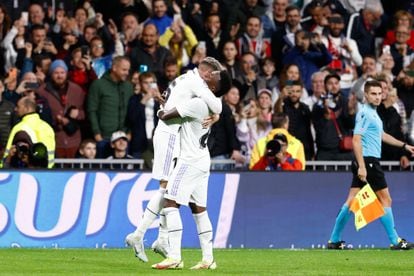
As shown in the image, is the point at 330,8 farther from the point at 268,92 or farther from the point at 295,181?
the point at 295,181

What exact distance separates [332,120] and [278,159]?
2.13 metres

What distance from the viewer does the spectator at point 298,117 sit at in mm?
23406

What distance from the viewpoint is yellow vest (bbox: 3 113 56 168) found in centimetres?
2117

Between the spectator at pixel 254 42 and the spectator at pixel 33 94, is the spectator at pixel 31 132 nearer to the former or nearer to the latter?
the spectator at pixel 33 94

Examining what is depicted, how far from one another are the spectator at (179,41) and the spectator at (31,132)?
439 centimetres

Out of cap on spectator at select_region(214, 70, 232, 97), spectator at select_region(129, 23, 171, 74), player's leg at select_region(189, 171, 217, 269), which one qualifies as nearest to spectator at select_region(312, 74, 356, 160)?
spectator at select_region(129, 23, 171, 74)

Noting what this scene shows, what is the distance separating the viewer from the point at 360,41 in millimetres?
26656

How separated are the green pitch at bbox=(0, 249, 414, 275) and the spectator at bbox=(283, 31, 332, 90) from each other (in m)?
5.84

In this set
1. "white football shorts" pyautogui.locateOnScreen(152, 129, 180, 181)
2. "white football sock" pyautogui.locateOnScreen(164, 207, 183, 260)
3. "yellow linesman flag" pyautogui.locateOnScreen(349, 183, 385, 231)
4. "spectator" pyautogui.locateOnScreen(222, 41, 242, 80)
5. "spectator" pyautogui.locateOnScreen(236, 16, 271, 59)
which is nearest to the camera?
"white football sock" pyautogui.locateOnScreen(164, 207, 183, 260)

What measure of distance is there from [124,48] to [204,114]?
9.82 meters

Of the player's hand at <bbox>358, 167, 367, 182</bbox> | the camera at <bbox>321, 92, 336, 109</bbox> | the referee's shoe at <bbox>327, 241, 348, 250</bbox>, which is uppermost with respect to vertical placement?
the camera at <bbox>321, 92, 336, 109</bbox>

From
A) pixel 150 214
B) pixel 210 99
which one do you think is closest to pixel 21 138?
pixel 150 214

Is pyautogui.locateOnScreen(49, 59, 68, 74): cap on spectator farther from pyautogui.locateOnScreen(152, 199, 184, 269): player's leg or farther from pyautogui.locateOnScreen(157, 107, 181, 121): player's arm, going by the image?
pyautogui.locateOnScreen(152, 199, 184, 269): player's leg

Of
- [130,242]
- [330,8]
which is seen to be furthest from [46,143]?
[330,8]
